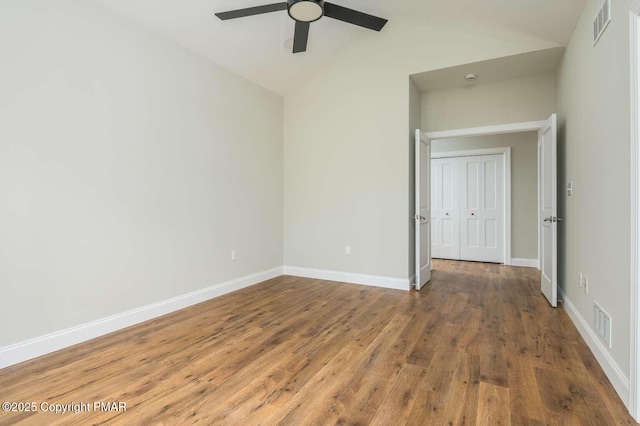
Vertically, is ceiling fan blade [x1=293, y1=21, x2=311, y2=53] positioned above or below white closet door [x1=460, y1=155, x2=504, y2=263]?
above

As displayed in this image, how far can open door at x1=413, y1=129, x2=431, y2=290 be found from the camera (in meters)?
4.17

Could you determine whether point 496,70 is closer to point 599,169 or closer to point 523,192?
point 599,169

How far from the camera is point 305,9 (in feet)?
8.32

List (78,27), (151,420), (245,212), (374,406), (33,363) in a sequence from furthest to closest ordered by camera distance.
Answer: (245,212)
(78,27)
(33,363)
(374,406)
(151,420)

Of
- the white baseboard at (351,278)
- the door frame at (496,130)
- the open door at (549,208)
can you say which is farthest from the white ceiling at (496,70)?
the white baseboard at (351,278)

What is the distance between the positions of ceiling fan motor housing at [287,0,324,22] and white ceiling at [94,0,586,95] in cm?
85

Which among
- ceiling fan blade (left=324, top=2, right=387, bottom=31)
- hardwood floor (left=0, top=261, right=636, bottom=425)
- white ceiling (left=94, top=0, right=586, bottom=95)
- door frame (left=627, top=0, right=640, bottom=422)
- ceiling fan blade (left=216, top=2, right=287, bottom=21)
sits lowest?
hardwood floor (left=0, top=261, right=636, bottom=425)

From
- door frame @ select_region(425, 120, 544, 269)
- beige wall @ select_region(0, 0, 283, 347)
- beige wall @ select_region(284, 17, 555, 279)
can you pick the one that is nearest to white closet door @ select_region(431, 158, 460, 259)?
door frame @ select_region(425, 120, 544, 269)

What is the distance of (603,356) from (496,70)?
3.27 metres

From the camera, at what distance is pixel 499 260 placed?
6078 millimetres

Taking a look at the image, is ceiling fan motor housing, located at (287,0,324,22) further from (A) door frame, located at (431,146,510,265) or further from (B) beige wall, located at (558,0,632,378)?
(A) door frame, located at (431,146,510,265)

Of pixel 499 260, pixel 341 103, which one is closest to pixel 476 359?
pixel 341 103

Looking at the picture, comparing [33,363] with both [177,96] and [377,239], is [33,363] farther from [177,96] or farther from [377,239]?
[377,239]

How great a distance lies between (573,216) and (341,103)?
3074 millimetres
